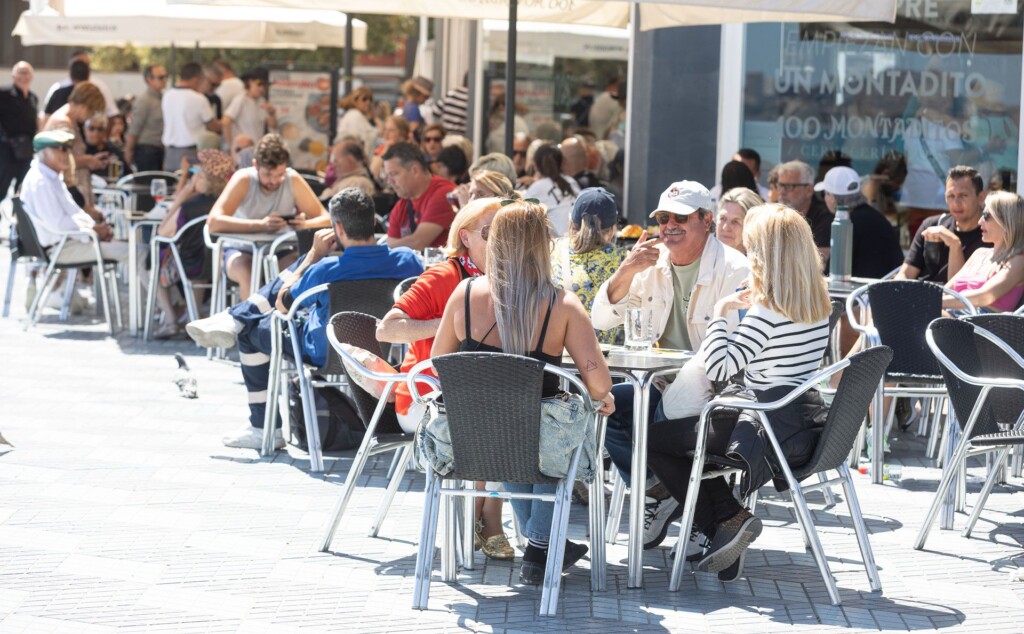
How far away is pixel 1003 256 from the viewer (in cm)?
679

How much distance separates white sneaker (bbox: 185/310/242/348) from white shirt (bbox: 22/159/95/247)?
3.67 m

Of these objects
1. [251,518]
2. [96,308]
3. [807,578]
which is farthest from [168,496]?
[96,308]

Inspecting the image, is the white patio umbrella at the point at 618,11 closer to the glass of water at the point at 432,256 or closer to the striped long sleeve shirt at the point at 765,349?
the glass of water at the point at 432,256

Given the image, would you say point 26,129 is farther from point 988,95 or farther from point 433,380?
point 433,380

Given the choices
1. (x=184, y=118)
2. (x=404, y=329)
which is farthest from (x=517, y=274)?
(x=184, y=118)

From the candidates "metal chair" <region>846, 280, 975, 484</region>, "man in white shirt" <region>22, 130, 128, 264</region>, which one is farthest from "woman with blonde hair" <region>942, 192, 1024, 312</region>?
"man in white shirt" <region>22, 130, 128, 264</region>


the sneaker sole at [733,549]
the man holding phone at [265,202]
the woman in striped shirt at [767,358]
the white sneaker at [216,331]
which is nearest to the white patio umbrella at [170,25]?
the man holding phone at [265,202]

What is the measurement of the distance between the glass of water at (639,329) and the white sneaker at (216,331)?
2.41 metres

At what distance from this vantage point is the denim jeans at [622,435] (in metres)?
5.16

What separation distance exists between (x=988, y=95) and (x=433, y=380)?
600cm

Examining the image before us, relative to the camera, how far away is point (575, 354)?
15.0 feet

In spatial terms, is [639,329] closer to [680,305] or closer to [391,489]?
[680,305]

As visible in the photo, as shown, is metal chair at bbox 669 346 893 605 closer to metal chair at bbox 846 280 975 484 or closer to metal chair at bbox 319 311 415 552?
metal chair at bbox 319 311 415 552

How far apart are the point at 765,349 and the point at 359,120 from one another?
1106 cm
